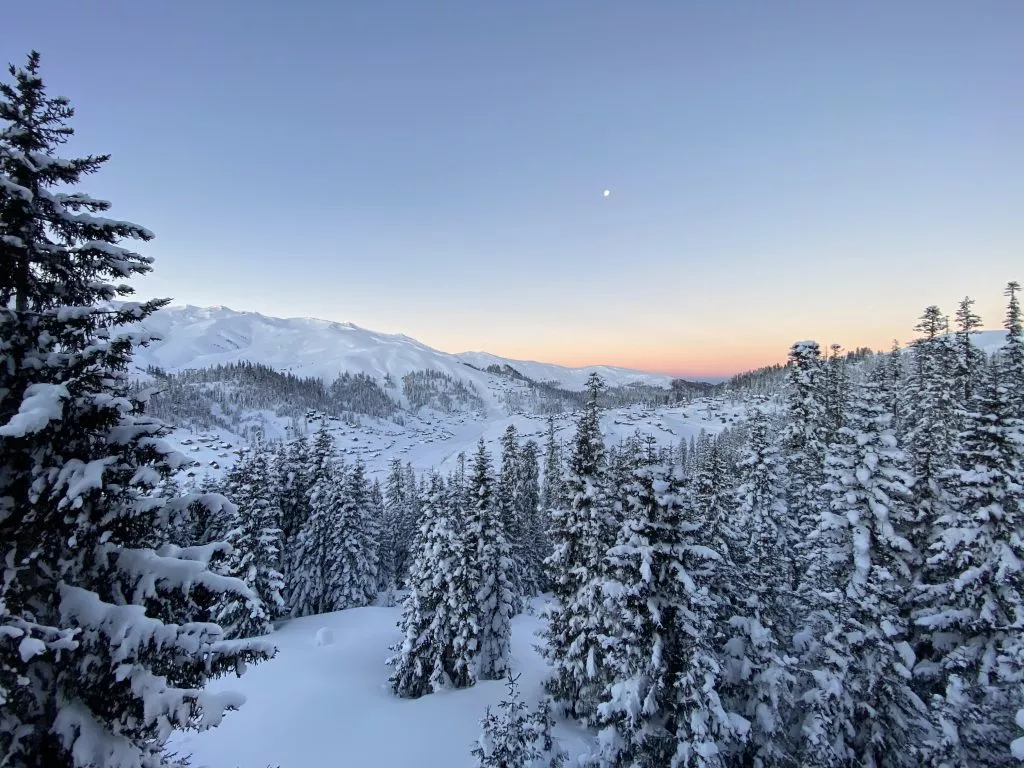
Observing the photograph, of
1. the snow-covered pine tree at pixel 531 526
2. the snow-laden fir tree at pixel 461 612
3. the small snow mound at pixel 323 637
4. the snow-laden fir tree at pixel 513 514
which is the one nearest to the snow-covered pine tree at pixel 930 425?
the snow-laden fir tree at pixel 461 612

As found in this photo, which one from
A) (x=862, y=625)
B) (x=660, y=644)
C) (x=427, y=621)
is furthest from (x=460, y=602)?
(x=862, y=625)

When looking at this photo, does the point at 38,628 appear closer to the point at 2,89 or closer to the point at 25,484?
the point at 25,484

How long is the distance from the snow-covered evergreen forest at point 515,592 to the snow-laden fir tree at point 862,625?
0.28 ft

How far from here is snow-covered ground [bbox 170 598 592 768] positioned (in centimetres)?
2031

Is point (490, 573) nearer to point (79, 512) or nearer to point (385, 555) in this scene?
point (79, 512)

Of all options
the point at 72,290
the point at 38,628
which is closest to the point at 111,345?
the point at 72,290

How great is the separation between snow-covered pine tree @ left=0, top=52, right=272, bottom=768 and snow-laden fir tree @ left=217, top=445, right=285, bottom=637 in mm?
25650

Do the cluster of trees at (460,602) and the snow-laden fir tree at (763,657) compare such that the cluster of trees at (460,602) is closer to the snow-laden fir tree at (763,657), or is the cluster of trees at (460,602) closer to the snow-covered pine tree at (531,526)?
the snow-laden fir tree at (763,657)

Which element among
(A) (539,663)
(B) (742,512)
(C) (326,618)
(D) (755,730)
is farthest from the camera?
(C) (326,618)

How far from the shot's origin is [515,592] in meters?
36.2

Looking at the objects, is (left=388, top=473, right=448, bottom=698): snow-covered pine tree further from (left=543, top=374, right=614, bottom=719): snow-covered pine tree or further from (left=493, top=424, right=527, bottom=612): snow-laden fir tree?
(left=493, top=424, right=527, bottom=612): snow-laden fir tree

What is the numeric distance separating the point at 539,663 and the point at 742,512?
18.2 m

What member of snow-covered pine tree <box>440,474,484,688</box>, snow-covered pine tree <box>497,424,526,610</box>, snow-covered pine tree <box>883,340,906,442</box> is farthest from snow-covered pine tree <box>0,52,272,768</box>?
snow-covered pine tree <box>883,340,906,442</box>

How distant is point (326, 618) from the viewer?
37.5 meters
